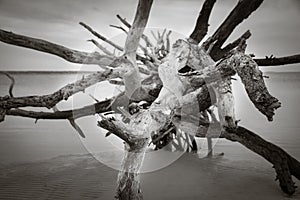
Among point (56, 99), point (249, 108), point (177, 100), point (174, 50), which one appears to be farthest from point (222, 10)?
point (56, 99)

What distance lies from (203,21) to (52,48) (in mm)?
1246

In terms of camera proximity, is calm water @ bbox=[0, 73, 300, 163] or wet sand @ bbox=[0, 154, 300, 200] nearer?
wet sand @ bbox=[0, 154, 300, 200]

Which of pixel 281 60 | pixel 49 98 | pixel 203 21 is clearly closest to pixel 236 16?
pixel 203 21

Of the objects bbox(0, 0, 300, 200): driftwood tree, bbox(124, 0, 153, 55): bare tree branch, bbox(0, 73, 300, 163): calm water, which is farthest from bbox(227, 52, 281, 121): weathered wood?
bbox(0, 73, 300, 163): calm water

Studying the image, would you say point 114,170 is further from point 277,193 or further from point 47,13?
point 47,13

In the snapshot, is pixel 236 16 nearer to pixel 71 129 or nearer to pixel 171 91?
pixel 171 91

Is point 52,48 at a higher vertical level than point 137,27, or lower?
lower

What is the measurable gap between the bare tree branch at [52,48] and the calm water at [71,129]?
2.77 ft

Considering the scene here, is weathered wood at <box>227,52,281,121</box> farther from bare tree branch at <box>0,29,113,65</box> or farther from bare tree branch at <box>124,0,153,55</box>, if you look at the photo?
bare tree branch at <box>0,29,113,65</box>

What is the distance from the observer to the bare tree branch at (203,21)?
2795 millimetres

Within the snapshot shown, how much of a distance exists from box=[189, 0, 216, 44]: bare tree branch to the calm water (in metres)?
0.89

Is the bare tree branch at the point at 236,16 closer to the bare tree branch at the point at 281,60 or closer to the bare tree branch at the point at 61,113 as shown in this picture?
the bare tree branch at the point at 281,60

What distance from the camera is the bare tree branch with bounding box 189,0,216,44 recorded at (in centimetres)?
→ 279

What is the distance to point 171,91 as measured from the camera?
211 cm
